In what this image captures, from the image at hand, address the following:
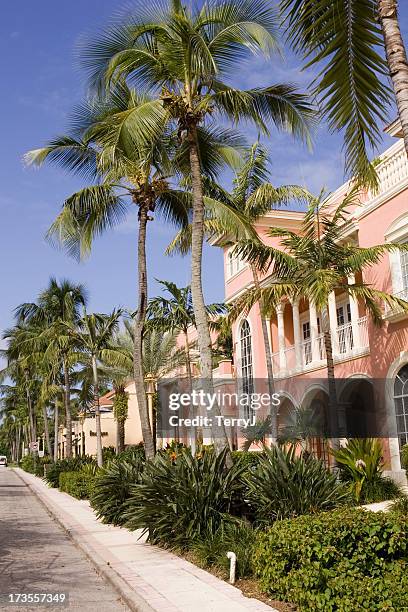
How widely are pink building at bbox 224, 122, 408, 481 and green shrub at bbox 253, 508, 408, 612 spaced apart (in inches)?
446

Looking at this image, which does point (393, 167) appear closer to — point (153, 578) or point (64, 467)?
point (153, 578)

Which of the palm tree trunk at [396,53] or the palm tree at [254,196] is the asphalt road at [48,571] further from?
the palm tree at [254,196]

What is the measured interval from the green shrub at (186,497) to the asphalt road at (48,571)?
127 centimetres

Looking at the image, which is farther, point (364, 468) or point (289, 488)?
point (364, 468)

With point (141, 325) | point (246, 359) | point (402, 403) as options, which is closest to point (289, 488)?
point (141, 325)

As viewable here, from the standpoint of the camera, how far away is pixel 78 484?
2403cm

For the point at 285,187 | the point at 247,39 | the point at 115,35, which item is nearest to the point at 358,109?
the point at 247,39

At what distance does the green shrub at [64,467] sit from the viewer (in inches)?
1207

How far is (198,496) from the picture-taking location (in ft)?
33.2

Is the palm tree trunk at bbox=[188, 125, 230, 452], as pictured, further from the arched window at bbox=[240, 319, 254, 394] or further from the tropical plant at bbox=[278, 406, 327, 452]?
the arched window at bbox=[240, 319, 254, 394]

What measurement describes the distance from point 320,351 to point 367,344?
3693 millimetres

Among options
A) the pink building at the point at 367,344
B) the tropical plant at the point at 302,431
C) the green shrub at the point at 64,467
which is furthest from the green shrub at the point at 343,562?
the green shrub at the point at 64,467

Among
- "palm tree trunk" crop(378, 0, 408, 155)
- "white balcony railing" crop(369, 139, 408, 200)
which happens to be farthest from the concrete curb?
"white balcony railing" crop(369, 139, 408, 200)

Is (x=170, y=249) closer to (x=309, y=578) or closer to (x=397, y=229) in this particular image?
(x=397, y=229)
